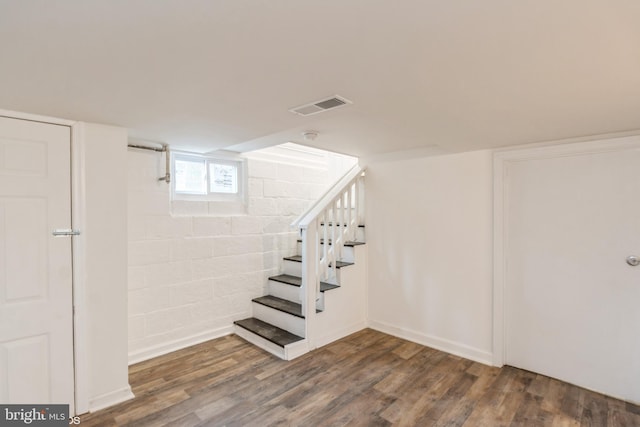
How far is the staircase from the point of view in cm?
299

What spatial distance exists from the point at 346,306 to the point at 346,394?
3.90ft

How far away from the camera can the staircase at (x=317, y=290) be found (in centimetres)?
299

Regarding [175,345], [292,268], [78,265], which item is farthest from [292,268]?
[78,265]

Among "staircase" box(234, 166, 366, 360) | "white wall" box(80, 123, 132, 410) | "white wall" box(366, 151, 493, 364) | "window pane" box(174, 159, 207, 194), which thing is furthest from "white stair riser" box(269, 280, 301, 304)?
"white wall" box(80, 123, 132, 410)

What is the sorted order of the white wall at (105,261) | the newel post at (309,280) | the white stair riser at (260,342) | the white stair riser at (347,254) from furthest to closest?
the white stair riser at (347,254), the newel post at (309,280), the white stair riser at (260,342), the white wall at (105,261)

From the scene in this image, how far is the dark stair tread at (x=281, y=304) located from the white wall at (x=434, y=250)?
97cm

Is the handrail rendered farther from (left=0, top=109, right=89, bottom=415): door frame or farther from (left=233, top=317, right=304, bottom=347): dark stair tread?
(left=0, top=109, right=89, bottom=415): door frame

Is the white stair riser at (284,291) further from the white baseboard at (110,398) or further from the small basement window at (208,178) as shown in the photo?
the white baseboard at (110,398)

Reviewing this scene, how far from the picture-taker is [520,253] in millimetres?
2729

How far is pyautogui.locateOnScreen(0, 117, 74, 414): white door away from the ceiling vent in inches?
60.8

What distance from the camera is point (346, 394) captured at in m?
2.29

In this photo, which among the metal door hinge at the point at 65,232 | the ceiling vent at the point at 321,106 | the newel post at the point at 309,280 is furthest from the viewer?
the newel post at the point at 309,280

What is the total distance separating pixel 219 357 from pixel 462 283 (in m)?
2.43

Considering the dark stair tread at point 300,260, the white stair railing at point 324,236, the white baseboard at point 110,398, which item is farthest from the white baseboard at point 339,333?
the white baseboard at point 110,398
